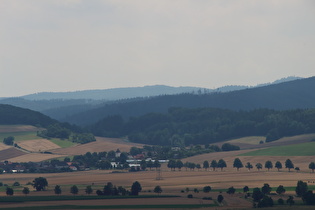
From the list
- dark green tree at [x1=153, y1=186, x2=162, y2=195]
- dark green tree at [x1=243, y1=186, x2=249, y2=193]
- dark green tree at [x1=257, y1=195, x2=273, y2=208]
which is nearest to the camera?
dark green tree at [x1=257, y1=195, x2=273, y2=208]

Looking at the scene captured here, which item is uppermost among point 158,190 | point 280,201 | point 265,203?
point 158,190

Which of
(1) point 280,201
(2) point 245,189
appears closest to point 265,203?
(1) point 280,201

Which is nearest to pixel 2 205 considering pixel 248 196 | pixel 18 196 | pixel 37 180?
pixel 18 196

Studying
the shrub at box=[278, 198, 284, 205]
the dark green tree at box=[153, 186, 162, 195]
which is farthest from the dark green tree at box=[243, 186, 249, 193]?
the shrub at box=[278, 198, 284, 205]

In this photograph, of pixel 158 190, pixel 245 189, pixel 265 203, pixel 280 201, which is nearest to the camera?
pixel 265 203

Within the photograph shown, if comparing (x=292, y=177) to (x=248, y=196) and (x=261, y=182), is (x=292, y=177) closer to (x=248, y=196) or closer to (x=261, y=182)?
(x=261, y=182)

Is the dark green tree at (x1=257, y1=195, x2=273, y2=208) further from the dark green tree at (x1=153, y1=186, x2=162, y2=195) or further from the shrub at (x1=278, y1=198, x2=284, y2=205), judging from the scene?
the dark green tree at (x1=153, y1=186, x2=162, y2=195)

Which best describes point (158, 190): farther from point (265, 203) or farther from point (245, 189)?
point (265, 203)

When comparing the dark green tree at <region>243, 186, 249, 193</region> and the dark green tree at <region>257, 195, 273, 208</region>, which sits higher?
the dark green tree at <region>243, 186, 249, 193</region>

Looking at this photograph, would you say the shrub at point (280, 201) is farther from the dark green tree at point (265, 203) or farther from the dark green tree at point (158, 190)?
the dark green tree at point (158, 190)

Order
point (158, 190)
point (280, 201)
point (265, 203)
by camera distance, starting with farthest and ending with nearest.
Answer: point (158, 190)
point (280, 201)
point (265, 203)

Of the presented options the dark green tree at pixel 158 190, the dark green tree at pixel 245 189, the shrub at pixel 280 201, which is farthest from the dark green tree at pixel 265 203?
the dark green tree at pixel 158 190

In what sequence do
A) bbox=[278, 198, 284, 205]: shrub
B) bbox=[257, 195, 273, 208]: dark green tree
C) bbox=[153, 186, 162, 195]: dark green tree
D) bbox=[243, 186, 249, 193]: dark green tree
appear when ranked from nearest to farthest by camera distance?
bbox=[257, 195, 273, 208]: dark green tree < bbox=[278, 198, 284, 205]: shrub < bbox=[243, 186, 249, 193]: dark green tree < bbox=[153, 186, 162, 195]: dark green tree

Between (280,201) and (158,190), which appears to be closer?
(280,201)
